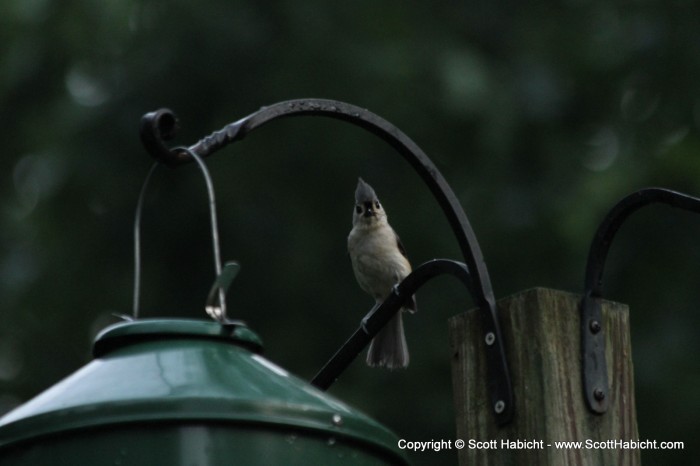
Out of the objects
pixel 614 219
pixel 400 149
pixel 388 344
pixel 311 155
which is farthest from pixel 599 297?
pixel 311 155

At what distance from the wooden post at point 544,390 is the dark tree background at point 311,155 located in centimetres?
570

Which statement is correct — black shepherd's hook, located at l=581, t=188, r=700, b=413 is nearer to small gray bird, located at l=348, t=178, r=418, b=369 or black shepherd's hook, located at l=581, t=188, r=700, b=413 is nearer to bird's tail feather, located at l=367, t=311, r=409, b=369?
bird's tail feather, located at l=367, t=311, r=409, b=369

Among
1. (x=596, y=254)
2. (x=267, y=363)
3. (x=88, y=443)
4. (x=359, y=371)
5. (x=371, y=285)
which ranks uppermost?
(x=359, y=371)

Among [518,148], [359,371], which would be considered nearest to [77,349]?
[359,371]

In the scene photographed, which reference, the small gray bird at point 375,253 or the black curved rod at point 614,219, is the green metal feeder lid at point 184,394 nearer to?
the black curved rod at point 614,219

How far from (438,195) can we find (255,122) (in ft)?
1.27

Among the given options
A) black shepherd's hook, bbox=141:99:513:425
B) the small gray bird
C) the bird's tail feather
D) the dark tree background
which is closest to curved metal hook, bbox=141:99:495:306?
black shepherd's hook, bbox=141:99:513:425

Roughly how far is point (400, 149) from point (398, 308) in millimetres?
332

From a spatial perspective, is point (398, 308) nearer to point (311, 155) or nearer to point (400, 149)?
point (400, 149)

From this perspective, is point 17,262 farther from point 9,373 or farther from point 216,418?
point 216,418

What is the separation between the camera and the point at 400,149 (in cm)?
256

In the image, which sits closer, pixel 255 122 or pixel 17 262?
pixel 255 122

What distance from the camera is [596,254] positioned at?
2.40 metres

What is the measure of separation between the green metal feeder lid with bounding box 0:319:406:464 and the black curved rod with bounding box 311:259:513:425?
0.36 meters
